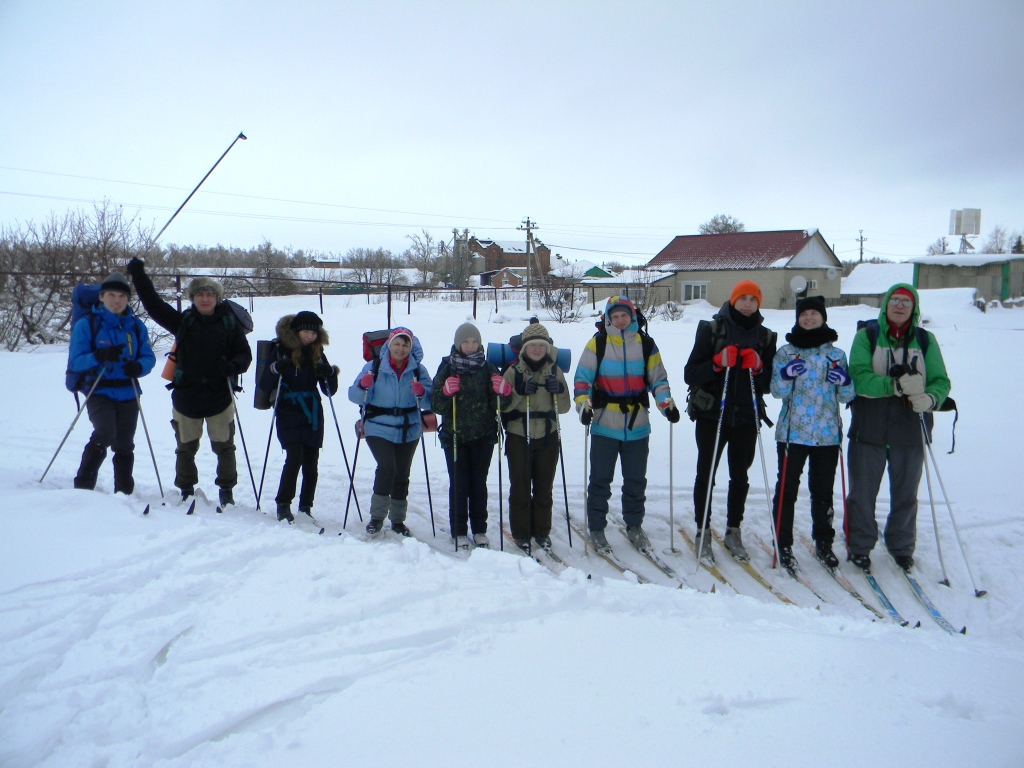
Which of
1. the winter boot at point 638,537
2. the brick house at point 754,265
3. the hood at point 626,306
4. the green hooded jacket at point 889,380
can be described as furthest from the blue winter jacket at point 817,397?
the brick house at point 754,265

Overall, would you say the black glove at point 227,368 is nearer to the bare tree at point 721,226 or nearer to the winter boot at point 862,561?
the winter boot at point 862,561

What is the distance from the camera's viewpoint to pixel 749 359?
423 centimetres

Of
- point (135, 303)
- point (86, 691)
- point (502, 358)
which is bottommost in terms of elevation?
point (86, 691)

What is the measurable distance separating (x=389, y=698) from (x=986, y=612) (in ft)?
12.4

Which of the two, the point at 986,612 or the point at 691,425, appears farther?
the point at 691,425

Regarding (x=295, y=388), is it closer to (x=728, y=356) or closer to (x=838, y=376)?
(x=728, y=356)

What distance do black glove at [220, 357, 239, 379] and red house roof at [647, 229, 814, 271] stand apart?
91.6 ft

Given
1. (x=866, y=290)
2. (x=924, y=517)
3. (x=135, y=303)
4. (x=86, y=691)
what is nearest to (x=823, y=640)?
A: (x=86, y=691)

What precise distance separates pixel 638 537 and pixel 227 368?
3.48 metres

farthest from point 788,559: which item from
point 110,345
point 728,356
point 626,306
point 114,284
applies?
point 114,284

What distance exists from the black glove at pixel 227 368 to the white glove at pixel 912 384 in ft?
15.9

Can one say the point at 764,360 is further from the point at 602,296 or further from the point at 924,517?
the point at 602,296

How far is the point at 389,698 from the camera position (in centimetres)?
216

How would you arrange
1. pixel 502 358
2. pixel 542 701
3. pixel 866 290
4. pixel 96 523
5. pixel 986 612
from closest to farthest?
pixel 542 701
pixel 96 523
pixel 986 612
pixel 502 358
pixel 866 290
